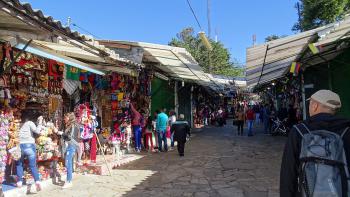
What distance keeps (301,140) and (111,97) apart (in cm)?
982

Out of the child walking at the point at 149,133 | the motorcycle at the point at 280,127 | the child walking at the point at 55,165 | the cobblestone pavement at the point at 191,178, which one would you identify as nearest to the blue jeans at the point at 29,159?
the cobblestone pavement at the point at 191,178

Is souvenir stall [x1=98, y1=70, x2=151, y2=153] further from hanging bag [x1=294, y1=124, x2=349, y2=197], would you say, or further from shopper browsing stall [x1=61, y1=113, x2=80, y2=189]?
hanging bag [x1=294, y1=124, x2=349, y2=197]

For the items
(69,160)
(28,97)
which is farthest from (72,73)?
(69,160)

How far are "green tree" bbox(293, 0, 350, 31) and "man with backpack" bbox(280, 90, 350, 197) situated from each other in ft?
61.1

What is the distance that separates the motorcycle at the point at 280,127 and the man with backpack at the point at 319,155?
1545cm

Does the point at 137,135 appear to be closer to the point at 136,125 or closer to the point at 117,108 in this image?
the point at 136,125

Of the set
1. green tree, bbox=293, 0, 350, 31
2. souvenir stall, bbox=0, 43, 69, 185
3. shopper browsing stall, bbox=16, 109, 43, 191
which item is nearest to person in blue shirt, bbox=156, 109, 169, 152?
souvenir stall, bbox=0, 43, 69, 185

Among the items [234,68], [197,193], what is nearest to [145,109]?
[197,193]

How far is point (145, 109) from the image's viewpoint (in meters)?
14.6

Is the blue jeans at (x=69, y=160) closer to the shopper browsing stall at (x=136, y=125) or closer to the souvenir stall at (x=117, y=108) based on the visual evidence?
the souvenir stall at (x=117, y=108)

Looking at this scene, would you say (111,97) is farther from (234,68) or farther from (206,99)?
(234,68)

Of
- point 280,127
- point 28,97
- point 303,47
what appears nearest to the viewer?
point 28,97

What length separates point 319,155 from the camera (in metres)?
2.90

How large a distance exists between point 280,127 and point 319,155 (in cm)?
1624
